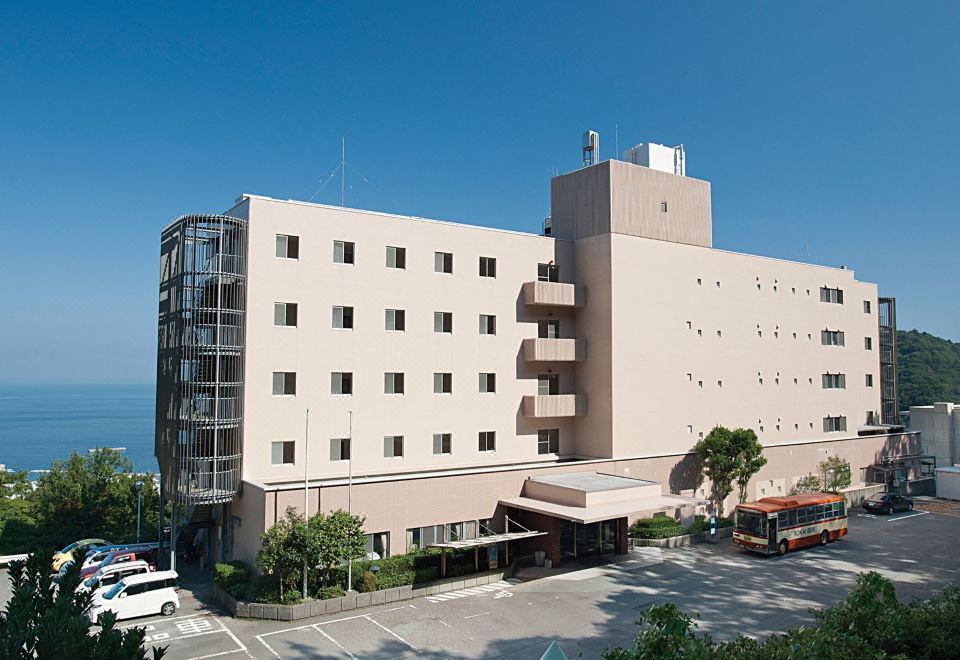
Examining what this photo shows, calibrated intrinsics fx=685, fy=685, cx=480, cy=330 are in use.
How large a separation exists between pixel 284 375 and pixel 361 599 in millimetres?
10223

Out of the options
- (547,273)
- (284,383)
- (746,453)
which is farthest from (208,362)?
(746,453)

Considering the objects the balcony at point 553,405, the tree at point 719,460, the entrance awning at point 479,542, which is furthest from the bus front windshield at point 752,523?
the entrance awning at point 479,542

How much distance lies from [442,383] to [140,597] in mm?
15890

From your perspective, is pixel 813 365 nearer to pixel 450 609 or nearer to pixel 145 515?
pixel 450 609

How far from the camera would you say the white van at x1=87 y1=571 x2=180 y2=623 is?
24.4 m

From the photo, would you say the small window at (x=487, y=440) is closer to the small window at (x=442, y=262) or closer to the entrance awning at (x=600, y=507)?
the entrance awning at (x=600, y=507)

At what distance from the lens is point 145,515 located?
4034 cm

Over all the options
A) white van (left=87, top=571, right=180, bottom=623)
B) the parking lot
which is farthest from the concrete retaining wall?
white van (left=87, top=571, right=180, bottom=623)

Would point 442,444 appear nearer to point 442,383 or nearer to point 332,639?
point 442,383

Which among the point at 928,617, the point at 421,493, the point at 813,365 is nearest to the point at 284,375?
the point at 421,493

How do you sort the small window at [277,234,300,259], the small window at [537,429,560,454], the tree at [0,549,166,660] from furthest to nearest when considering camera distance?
the small window at [537,429,560,454] → the small window at [277,234,300,259] → the tree at [0,549,166,660]

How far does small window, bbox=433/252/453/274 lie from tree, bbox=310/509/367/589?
529 inches

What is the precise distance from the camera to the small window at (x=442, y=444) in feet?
112

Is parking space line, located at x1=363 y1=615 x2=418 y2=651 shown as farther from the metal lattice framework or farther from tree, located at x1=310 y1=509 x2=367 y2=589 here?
the metal lattice framework
